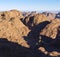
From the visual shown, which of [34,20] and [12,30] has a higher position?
[12,30]

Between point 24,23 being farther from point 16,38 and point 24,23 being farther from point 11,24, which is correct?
point 16,38

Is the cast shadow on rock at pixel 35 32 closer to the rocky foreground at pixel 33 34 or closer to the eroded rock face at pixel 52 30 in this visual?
the rocky foreground at pixel 33 34

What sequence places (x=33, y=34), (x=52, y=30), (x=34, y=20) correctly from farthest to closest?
(x=34, y=20) → (x=33, y=34) → (x=52, y=30)

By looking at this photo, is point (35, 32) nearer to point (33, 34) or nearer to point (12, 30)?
point (33, 34)

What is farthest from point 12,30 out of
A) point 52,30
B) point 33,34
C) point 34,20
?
point 34,20

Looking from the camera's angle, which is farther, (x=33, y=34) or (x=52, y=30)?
(x=33, y=34)

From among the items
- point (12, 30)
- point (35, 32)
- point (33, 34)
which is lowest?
point (33, 34)

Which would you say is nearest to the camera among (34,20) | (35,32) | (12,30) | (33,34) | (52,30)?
(12,30)

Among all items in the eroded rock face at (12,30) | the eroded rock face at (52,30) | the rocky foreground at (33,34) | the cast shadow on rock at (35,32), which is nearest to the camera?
the rocky foreground at (33,34)

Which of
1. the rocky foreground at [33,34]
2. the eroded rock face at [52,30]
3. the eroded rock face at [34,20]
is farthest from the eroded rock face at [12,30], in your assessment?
the eroded rock face at [52,30]

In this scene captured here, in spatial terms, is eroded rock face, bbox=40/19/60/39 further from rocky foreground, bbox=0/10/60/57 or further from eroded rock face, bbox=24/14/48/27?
eroded rock face, bbox=24/14/48/27

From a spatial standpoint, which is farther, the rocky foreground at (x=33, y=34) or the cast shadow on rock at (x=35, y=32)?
the cast shadow on rock at (x=35, y=32)

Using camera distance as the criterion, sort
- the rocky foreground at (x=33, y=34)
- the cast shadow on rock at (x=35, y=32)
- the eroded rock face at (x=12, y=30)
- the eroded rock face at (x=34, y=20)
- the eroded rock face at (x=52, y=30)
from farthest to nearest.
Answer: the eroded rock face at (x=34, y=20) < the eroded rock face at (x=52, y=30) < the cast shadow on rock at (x=35, y=32) < the eroded rock face at (x=12, y=30) < the rocky foreground at (x=33, y=34)
